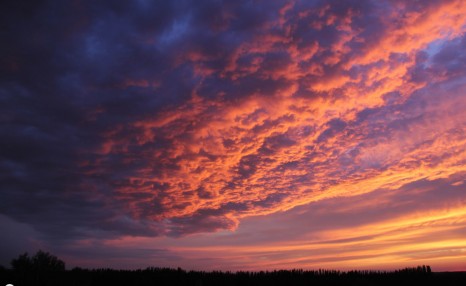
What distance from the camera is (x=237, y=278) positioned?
25938 millimetres

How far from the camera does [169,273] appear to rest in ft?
89.4

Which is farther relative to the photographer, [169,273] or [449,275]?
[169,273]

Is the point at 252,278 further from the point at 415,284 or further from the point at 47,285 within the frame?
the point at 47,285

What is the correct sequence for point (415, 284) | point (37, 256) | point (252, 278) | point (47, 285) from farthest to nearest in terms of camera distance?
point (37, 256) → point (252, 278) → point (415, 284) → point (47, 285)

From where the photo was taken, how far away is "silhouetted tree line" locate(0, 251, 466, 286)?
76.4 feet

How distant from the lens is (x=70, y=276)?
24766mm

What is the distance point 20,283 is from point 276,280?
642 inches

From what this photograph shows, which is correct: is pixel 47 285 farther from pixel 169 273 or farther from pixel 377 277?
pixel 377 277

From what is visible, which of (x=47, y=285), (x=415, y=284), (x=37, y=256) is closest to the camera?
(x=47, y=285)

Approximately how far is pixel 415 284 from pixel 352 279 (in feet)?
13.2

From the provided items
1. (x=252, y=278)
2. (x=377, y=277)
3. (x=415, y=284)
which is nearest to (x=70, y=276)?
(x=252, y=278)

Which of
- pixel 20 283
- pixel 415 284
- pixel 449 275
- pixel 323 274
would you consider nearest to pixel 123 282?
pixel 20 283

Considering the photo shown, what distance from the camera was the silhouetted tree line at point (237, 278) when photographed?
76.4 ft

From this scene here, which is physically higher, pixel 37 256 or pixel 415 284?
pixel 37 256
